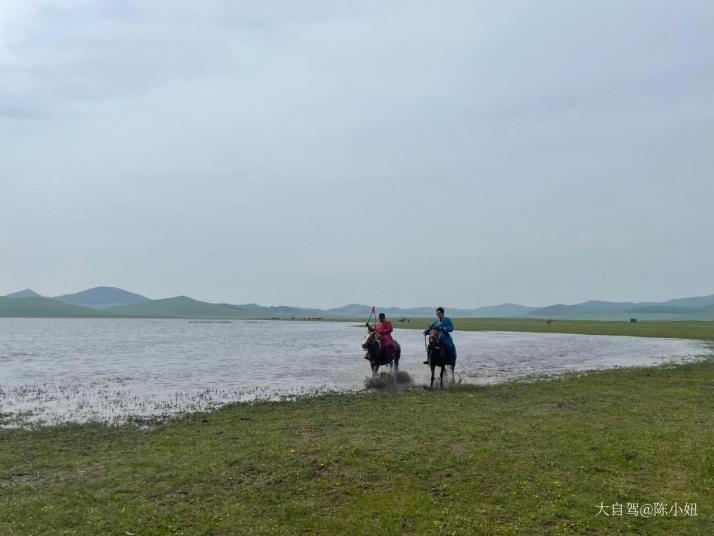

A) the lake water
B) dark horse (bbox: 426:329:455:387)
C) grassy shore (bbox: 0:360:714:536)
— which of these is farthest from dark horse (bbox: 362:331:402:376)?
grassy shore (bbox: 0:360:714:536)

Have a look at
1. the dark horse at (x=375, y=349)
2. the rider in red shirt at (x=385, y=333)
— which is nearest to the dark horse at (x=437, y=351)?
the dark horse at (x=375, y=349)

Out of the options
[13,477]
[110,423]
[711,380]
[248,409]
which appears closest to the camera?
[13,477]

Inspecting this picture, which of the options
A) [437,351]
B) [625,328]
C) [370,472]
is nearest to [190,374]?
[437,351]

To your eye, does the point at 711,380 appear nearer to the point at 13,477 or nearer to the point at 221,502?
the point at 221,502

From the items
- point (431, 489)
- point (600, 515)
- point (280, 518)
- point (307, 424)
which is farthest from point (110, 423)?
point (600, 515)

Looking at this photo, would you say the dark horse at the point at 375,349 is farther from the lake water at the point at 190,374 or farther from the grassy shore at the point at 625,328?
the grassy shore at the point at 625,328

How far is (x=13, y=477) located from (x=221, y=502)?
4.77 m

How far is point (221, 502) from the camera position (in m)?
8.34

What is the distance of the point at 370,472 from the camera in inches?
372

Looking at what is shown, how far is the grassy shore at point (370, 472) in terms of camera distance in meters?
7.54

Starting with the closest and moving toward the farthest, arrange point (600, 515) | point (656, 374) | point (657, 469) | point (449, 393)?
1. point (600, 515)
2. point (657, 469)
3. point (449, 393)
4. point (656, 374)

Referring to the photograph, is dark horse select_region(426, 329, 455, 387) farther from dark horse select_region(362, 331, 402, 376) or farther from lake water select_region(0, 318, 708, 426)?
dark horse select_region(362, 331, 402, 376)

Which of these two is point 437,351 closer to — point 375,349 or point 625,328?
point 375,349

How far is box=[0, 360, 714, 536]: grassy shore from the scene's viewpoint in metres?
7.54
